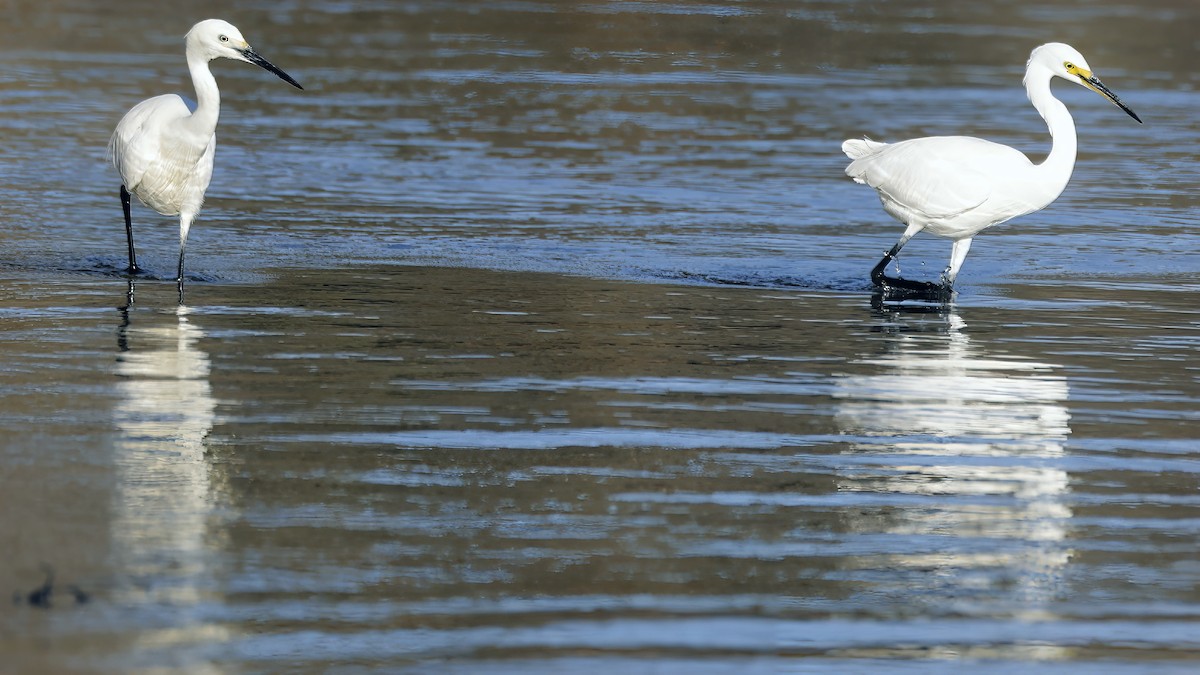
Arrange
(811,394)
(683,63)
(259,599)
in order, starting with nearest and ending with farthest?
(259,599), (811,394), (683,63)

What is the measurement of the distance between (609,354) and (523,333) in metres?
0.66

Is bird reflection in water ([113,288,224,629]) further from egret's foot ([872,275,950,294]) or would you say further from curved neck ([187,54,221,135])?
egret's foot ([872,275,950,294])

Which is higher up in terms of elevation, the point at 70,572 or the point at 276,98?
the point at 276,98

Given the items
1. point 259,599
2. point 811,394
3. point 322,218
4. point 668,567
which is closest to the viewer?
point 259,599

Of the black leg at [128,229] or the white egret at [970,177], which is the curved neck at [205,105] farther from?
the white egret at [970,177]

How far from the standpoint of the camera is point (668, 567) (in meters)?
5.89

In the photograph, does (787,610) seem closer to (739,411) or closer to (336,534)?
(336,534)

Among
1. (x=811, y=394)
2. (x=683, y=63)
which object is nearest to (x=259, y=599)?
(x=811, y=394)

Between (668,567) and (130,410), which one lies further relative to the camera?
(130,410)

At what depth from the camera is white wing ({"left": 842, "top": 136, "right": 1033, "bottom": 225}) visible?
36.9ft

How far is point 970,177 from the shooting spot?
11.3 metres

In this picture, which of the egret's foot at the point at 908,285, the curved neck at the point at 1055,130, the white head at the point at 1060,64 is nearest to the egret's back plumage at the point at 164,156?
the egret's foot at the point at 908,285

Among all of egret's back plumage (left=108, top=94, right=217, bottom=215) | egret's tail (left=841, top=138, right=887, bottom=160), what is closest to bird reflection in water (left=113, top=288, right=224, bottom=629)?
egret's back plumage (left=108, top=94, right=217, bottom=215)

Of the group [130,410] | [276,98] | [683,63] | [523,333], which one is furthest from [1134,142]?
[130,410]
